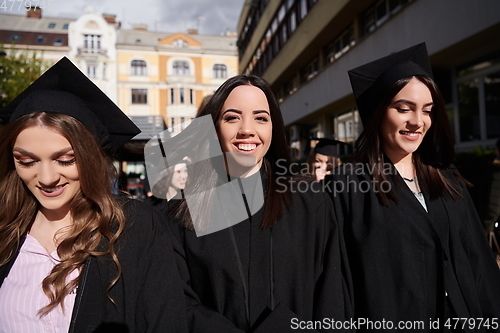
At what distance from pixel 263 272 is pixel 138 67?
4495 cm

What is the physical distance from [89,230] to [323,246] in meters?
1.12

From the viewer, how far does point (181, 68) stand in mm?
44188

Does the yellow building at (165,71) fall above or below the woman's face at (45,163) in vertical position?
above

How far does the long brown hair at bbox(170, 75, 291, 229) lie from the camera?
1838 millimetres

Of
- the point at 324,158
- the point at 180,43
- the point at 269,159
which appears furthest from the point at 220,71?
the point at 269,159

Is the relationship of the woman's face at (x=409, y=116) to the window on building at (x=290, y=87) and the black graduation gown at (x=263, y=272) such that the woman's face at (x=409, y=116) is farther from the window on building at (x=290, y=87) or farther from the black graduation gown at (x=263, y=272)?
the window on building at (x=290, y=87)

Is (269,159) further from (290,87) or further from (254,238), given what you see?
(290,87)

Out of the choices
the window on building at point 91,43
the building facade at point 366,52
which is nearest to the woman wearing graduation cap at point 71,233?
the building facade at point 366,52

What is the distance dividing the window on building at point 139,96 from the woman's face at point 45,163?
43842mm

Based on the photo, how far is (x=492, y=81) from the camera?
24.8ft

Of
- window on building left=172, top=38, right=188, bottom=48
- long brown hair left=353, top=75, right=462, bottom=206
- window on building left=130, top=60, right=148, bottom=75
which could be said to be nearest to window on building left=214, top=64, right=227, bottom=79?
window on building left=172, top=38, right=188, bottom=48

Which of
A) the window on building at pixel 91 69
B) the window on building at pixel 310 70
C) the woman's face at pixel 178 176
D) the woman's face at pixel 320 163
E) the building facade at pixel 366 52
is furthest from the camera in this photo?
the window on building at pixel 91 69

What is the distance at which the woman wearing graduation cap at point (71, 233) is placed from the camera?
1529 mm

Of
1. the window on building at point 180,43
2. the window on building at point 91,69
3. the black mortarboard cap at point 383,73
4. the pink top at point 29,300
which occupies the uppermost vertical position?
the window on building at point 180,43
